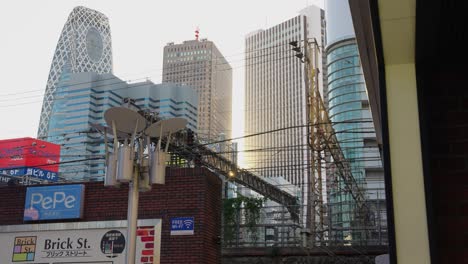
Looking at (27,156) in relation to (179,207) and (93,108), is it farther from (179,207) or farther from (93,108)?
(179,207)

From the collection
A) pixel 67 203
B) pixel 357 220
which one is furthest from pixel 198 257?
pixel 357 220

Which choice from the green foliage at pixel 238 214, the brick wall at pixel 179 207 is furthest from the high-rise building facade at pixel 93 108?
the green foliage at pixel 238 214

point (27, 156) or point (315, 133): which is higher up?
point (27, 156)

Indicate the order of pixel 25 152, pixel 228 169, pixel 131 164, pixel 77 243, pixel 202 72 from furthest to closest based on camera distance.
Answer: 1. pixel 202 72
2. pixel 25 152
3. pixel 228 169
4. pixel 77 243
5. pixel 131 164

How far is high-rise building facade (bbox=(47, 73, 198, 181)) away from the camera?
151ft

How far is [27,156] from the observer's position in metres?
73.2

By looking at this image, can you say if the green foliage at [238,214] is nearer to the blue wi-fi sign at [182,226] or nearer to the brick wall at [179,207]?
the brick wall at [179,207]

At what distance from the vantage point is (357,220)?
3700 centimetres

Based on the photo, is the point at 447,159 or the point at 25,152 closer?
the point at 447,159

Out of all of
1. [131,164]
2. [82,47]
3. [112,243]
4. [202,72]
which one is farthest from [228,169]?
[82,47]

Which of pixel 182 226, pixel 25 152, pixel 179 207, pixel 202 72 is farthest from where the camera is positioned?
pixel 202 72

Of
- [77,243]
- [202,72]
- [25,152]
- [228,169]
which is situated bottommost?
[77,243]

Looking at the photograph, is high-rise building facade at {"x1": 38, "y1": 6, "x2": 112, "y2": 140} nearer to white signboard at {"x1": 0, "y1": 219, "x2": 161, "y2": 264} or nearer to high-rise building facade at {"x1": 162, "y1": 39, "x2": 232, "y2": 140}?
high-rise building facade at {"x1": 162, "y1": 39, "x2": 232, "y2": 140}

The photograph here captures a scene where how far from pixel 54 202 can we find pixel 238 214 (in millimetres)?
15411
